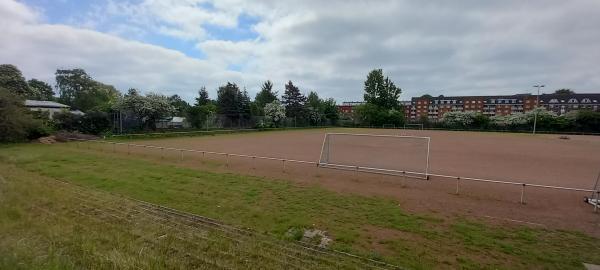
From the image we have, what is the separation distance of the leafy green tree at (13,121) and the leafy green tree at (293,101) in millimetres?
39454

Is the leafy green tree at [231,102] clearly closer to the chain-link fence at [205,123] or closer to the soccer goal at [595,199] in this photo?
the chain-link fence at [205,123]

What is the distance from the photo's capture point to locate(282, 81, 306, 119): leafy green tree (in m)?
56.0

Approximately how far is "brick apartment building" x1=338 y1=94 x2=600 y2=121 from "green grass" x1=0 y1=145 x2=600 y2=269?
7343cm

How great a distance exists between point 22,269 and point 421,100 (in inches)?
4945

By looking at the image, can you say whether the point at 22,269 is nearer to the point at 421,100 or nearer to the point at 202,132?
the point at 202,132

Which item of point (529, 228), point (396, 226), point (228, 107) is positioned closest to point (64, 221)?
point (396, 226)

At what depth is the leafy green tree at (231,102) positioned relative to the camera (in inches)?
1668

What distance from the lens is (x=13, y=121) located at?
1739 centimetres

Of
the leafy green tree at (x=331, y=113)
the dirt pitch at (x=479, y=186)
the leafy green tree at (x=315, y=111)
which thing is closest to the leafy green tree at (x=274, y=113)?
the leafy green tree at (x=315, y=111)

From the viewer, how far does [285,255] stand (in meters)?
4.23

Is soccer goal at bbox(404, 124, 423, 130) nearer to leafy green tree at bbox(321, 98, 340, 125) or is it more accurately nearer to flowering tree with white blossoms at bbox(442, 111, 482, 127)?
flowering tree with white blossoms at bbox(442, 111, 482, 127)

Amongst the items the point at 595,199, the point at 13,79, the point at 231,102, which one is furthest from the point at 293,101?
the point at 595,199

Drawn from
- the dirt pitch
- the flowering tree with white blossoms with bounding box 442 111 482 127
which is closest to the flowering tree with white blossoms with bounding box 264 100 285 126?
the flowering tree with white blossoms with bounding box 442 111 482 127

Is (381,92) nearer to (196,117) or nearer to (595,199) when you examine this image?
(196,117)
